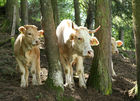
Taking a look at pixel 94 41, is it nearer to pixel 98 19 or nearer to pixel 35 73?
pixel 98 19

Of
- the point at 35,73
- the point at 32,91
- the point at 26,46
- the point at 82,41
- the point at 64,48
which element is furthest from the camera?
the point at 64,48

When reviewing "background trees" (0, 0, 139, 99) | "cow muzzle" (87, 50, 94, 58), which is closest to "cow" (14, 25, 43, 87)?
"background trees" (0, 0, 139, 99)

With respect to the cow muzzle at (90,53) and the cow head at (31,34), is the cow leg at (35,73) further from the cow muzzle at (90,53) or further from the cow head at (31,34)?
the cow muzzle at (90,53)

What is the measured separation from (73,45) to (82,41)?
41 cm

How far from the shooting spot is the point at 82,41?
6.55 metres

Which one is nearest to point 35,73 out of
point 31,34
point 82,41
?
point 31,34

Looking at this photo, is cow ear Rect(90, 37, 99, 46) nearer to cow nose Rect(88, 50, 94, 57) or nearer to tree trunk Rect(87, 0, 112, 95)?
tree trunk Rect(87, 0, 112, 95)

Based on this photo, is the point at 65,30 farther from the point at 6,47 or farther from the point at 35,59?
the point at 6,47

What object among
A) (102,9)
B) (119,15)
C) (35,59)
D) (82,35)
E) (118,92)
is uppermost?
(119,15)

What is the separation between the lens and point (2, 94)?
548 centimetres

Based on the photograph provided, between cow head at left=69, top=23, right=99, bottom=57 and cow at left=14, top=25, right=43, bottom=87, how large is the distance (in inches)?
44.7

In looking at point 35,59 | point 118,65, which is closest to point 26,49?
point 35,59

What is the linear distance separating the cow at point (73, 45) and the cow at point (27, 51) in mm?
1024

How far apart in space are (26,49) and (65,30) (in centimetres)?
173
